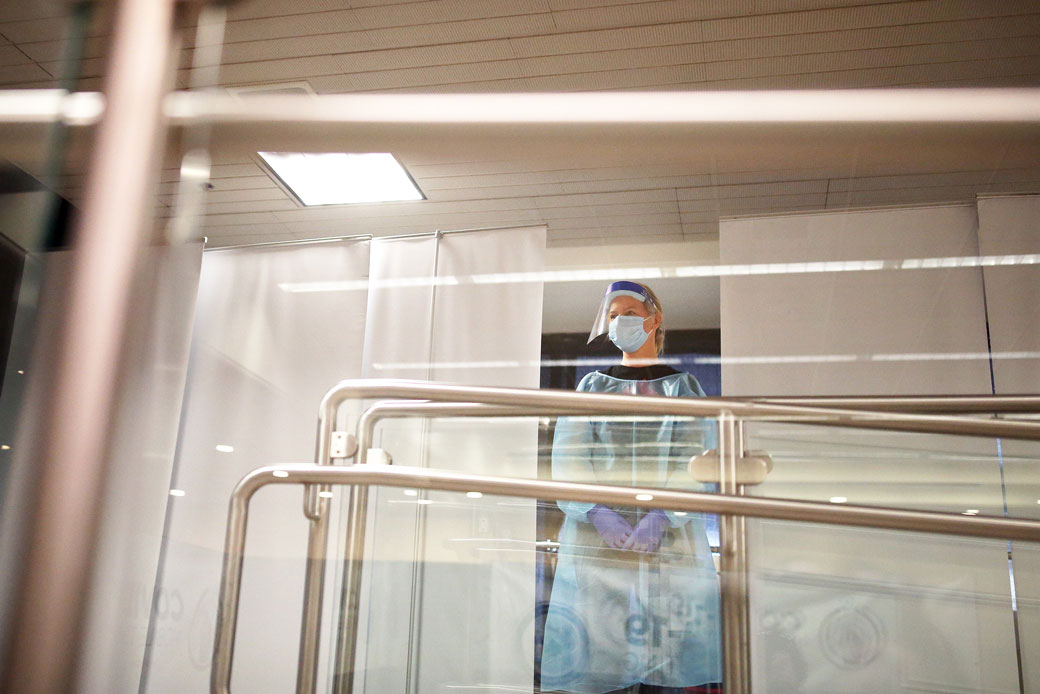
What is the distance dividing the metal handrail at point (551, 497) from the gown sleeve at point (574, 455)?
0.02 metres

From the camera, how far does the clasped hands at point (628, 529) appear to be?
0.95 metres

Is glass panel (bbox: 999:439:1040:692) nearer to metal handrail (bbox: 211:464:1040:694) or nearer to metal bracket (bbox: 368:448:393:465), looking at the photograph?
metal handrail (bbox: 211:464:1040:694)

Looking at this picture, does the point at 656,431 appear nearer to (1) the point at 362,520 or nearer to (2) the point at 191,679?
(1) the point at 362,520

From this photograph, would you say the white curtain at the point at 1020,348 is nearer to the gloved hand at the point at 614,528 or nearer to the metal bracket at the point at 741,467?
the metal bracket at the point at 741,467

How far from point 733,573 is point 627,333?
0.66 m

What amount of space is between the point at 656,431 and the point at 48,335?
0.78 m

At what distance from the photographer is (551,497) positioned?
979 millimetres

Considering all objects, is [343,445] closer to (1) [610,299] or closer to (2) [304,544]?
(2) [304,544]

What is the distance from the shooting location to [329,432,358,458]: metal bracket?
45.8 inches

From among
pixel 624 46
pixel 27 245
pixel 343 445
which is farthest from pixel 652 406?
pixel 624 46

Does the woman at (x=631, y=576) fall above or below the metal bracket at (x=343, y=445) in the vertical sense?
below

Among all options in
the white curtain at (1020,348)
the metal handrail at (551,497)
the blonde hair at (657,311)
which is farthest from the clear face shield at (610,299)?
the white curtain at (1020,348)

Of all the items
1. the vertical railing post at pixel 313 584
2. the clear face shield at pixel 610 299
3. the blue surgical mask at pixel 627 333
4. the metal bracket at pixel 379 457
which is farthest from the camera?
the blue surgical mask at pixel 627 333

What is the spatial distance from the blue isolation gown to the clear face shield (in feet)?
0.73
